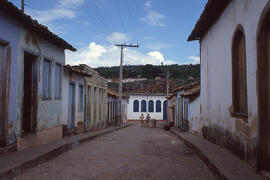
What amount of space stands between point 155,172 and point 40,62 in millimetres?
5491

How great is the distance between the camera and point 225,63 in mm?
8586

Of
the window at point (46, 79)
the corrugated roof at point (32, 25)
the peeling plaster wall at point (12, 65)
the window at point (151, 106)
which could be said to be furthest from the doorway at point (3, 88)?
the window at point (151, 106)

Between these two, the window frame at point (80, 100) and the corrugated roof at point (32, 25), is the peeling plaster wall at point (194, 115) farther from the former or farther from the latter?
the corrugated roof at point (32, 25)

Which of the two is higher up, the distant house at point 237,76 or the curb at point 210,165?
the distant house at point 237,76

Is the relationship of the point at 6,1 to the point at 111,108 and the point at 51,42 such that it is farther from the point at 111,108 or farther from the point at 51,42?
the point at 111,108

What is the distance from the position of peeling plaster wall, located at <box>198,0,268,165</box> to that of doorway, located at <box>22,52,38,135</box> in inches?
222

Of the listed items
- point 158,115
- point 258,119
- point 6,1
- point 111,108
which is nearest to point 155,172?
point 258,119

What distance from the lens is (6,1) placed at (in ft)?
21.7

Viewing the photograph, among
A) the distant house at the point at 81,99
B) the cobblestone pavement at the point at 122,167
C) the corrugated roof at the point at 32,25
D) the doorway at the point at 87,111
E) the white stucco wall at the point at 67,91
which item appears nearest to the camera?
the cobblestone pavement at the point at 122,167

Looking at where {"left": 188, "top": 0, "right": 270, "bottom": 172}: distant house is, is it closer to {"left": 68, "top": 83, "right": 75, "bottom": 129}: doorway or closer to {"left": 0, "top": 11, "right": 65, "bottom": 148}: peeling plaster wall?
{"left": 0, "top": 11, "right": 65, "bottom": 148}: peeling plaster wall

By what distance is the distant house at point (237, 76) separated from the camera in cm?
550

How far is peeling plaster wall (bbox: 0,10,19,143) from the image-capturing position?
7340 millimetres

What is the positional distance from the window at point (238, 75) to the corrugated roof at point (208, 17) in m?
1.15

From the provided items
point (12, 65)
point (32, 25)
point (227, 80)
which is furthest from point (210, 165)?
point (32, 25)
